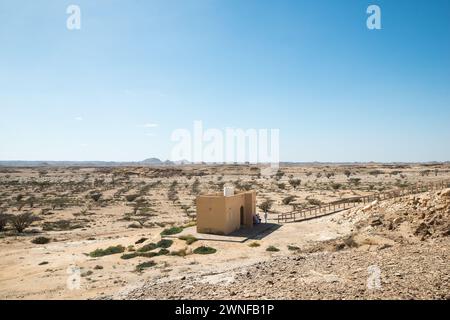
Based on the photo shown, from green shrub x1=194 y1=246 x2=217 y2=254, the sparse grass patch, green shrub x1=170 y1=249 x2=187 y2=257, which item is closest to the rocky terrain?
the sparse grass patch

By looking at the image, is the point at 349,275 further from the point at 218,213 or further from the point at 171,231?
the point at 171,231

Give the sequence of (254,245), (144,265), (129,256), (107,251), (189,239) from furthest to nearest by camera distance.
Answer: (189,239) < (254,245) < (107,251) < (129,256) < (144,265)

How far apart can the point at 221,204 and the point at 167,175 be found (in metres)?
77.5

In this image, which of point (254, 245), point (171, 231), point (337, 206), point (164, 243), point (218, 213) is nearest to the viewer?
point (254, 245)

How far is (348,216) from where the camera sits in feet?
84.9

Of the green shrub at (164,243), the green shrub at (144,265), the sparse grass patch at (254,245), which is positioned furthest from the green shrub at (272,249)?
the green shrub at (144,265)

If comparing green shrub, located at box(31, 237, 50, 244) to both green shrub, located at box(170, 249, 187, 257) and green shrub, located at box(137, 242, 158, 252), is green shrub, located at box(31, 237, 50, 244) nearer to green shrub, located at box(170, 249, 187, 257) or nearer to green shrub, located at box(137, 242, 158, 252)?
green shrub, located at box(137, 242, 158, 252)

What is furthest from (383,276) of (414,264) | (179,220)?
(179,220)

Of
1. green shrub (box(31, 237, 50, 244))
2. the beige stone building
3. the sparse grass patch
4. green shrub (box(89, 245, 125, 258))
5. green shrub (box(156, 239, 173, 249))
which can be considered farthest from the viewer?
green shrub (box(31, 237, 50, 244))

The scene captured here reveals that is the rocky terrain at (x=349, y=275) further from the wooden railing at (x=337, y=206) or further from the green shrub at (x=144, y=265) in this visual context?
the wooden railing at (x=337, y=206)

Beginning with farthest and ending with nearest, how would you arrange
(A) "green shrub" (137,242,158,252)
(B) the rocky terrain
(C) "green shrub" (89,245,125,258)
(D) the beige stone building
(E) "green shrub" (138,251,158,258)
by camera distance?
(D) the beige stone building, (A) "green shrub" (137,242,158,252), (C) "green shrub" (89,245,125,258), (E) "green shrub" (138,251,158,258), (B) the rocky terrain

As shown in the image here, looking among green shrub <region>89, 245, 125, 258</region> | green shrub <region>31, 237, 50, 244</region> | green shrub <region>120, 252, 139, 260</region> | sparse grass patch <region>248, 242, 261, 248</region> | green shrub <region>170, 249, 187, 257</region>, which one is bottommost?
green shrub <region>31, 237, 50, 244</region>

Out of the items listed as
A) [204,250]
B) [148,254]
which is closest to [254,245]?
[204,250]

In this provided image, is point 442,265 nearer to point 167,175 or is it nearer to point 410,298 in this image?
point 410,298
